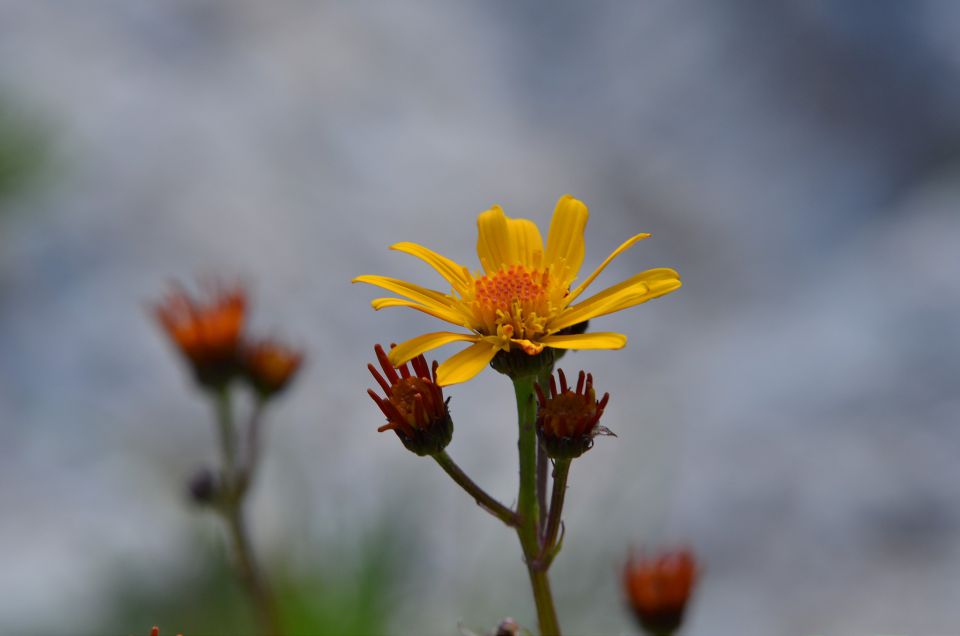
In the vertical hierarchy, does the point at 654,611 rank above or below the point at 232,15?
below

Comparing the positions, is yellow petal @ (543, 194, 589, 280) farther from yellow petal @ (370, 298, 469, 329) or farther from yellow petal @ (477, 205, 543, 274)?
yellow petal @ (370, 298, 469, 329)

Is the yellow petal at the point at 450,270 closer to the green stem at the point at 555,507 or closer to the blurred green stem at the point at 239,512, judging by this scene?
the green stem at the point at 555,507

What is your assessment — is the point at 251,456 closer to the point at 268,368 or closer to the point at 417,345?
the point at 268,368

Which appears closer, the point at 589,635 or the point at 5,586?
the point at 589,635

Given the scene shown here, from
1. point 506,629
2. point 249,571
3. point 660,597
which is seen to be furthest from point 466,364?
point 249,571

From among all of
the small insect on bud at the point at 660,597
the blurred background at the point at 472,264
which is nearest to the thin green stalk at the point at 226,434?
the blurred background at the point at 472,264

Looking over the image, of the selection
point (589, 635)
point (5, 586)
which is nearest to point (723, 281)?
point (589, 635)

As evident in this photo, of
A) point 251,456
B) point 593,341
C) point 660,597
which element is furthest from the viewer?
point 251,456

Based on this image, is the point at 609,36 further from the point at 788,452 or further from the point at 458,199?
the point at 788,452
